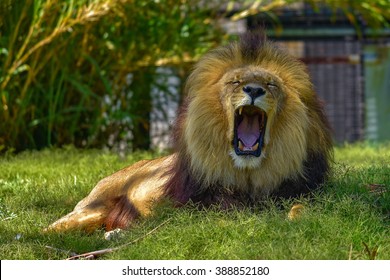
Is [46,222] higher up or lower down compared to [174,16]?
lower down

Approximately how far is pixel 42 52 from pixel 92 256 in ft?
13.5

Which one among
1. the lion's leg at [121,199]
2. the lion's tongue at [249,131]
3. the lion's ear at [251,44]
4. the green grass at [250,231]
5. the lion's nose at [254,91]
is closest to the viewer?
the green grass at [250,231]

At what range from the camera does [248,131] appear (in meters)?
4.59

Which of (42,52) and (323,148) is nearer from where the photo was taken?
(323,148)

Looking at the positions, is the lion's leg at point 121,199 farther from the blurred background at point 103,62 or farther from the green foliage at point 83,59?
the green foliage at point 83,59

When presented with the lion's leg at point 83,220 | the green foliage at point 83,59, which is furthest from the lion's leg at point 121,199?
the green foliage at point 83,59

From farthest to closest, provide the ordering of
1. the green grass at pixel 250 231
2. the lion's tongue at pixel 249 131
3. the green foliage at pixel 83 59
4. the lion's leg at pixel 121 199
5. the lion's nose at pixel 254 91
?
1. the green foliage at pixel 83 59
2. the lion's leg at pixel 121 199
3. the lion's tongue at pixel 249 131
4. the lion's nose at pixel 254 91
5. the green grass at pixel 250 231

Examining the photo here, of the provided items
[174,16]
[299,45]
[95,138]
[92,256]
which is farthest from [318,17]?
[92,256]

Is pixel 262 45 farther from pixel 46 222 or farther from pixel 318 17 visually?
pixel 318 17

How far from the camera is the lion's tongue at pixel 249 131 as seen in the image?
4.56m

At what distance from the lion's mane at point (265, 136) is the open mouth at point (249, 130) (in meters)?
0.02

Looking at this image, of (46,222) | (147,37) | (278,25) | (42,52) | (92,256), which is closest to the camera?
(92,256)

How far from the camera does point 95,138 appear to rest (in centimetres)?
902
